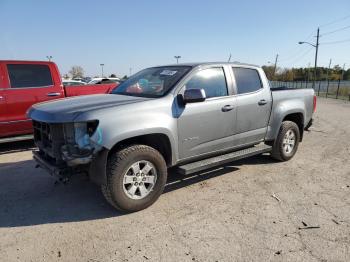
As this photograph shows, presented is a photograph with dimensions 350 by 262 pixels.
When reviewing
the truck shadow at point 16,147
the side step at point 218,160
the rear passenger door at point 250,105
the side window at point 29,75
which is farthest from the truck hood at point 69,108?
the truck shadow at point 16,147

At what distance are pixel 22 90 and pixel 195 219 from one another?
5.13 metres

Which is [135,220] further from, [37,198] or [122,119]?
[37,198]

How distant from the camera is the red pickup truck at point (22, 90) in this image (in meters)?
6.73

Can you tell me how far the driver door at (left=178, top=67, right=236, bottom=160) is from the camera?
14.2ft

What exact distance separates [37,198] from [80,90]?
3915mm

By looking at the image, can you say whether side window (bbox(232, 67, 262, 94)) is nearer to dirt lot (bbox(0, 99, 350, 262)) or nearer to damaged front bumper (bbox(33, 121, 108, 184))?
dirt lot (bbox(0, 99, 350, 262))

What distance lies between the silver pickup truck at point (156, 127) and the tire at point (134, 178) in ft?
0.04

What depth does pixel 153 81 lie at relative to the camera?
4.75m

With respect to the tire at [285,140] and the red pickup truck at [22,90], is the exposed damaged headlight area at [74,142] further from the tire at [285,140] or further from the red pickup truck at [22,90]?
the tire at [285,140]

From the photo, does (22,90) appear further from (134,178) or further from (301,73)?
(301,73)

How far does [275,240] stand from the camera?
331 cm

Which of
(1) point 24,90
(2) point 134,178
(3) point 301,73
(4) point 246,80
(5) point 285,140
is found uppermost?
(4) point 246,80

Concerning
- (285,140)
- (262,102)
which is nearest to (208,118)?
(262,102)

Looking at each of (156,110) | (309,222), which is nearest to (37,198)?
(156,110)
